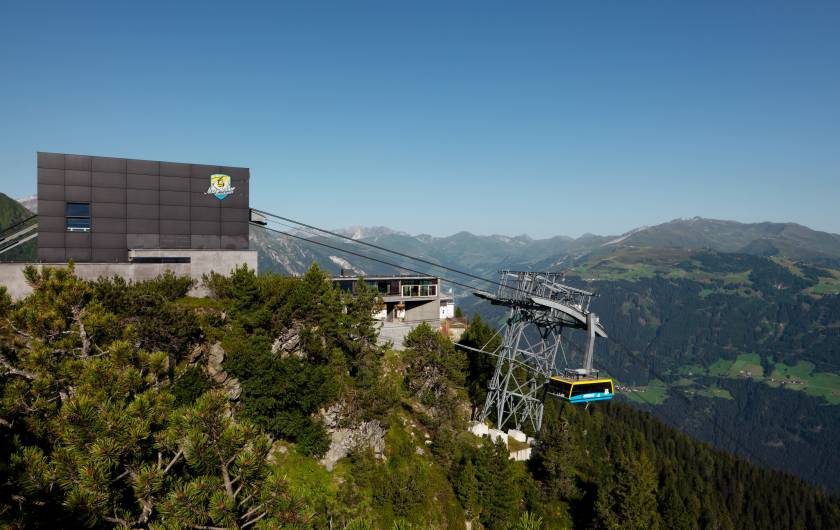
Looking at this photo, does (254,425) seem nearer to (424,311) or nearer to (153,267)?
(153,267)

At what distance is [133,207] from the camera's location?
2253 inches

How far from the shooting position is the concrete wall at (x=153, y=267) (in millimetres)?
48656

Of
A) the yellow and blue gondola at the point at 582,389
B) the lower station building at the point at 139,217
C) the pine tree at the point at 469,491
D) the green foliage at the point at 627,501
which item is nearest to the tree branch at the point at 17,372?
the lower station building at the point at 139,217

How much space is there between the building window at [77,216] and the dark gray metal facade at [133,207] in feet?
1.14

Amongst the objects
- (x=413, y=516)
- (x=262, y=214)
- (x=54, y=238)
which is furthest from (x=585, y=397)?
(x=54, y=238)

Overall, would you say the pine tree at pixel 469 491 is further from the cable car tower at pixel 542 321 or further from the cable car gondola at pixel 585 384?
the cable car tower at pixel 542 321

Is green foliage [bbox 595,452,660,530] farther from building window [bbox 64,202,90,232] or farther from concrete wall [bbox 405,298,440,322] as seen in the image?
building window [bbox 64,202,90,232]

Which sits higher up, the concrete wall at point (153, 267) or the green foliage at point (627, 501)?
the concrete wall at point (153, 267)

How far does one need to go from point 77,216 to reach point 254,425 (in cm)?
5366

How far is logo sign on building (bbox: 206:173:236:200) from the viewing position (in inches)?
2398

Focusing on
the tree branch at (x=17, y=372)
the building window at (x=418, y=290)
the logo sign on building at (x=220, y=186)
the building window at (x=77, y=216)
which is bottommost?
the building window at (x=418, y=290)

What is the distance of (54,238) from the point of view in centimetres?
5391

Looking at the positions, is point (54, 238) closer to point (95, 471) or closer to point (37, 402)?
point (37, 402)

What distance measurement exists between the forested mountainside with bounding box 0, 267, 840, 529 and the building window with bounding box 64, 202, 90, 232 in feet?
40.2
